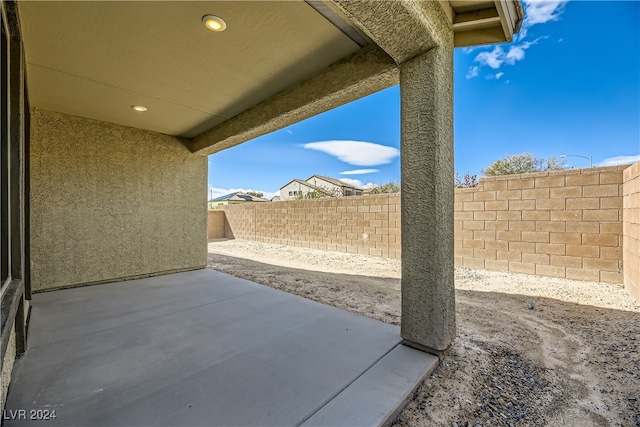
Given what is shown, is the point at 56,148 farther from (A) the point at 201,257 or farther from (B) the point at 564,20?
(B) the point at 564,20

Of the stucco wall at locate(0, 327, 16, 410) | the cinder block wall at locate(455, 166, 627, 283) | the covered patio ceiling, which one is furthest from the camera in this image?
the cinder block wall at locate(455, 166, 627, 283)

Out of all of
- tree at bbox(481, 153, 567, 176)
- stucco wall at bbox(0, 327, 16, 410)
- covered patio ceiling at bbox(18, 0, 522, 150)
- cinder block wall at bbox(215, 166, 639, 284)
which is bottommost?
stucco wall at bbox(0, 327, 16, 410)

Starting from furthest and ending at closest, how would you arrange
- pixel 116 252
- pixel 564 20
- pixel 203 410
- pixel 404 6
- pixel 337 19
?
pixel 564 20, pixel 116 252, pixel 337 19, pixel 404 6, pixel 203 410

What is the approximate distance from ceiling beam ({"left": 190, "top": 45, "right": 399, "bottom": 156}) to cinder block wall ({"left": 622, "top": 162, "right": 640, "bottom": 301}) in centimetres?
358

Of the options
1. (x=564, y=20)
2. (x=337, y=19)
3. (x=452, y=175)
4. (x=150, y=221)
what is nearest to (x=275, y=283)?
(x=150, y=221)

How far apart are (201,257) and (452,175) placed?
15.7 feet

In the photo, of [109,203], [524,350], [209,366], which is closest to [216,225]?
[109,203]

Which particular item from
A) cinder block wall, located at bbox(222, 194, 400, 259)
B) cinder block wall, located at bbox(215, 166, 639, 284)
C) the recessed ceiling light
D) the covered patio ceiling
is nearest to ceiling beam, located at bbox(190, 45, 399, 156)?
the covered patio ceiling

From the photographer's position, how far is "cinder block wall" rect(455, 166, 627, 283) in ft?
13.5

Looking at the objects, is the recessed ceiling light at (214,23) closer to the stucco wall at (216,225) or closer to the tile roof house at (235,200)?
the stucco wall at (216,225)

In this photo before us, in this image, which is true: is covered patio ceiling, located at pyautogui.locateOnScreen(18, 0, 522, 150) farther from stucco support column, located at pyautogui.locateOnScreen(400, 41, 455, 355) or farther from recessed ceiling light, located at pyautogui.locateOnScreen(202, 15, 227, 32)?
stucco support column, located at pyautogui.locateOnScreen(400, 41, 455, 355)

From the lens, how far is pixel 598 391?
5.95 feet

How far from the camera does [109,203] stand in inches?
167

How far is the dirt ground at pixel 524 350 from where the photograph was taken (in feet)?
5.27
